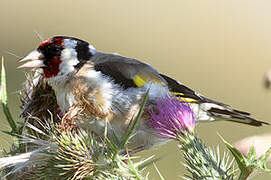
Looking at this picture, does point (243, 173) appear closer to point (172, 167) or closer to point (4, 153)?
point (4, 153)

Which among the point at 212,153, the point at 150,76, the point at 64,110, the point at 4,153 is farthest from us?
the point at 150,76

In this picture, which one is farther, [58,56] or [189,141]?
[58,56]

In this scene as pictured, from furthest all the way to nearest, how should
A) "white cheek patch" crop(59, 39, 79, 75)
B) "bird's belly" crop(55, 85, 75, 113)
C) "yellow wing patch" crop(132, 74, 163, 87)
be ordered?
"white cheek patch" crop(59, 39, 79, 75) < "yellow wing patch" crop(132, 74, 163, 87) < "bird's belly" crop(55, 85, 75, 113)

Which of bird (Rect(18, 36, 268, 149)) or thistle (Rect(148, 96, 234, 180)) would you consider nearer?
Result: thistle (Rect(148, 96, 234, 180))

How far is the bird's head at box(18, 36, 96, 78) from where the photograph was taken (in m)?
1.90

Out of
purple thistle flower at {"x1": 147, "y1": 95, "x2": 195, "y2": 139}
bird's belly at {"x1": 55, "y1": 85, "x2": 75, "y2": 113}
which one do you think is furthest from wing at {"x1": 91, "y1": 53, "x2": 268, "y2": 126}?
purple thistle flower at {"x1": 147, "y1": 95, "x2": 195, "y2": 139}

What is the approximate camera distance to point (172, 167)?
502 cm

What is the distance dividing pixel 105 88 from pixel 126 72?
152mm

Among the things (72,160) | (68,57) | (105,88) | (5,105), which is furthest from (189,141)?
(68,57)

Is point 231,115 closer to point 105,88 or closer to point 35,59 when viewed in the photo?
point 105,88

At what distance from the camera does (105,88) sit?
176cm

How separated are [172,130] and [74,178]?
0.37 m

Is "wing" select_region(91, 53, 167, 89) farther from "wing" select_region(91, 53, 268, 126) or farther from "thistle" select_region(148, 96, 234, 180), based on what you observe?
"thistle" select_region(148, 96, 234, 180)

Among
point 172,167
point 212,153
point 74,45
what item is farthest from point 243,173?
point 172,167
